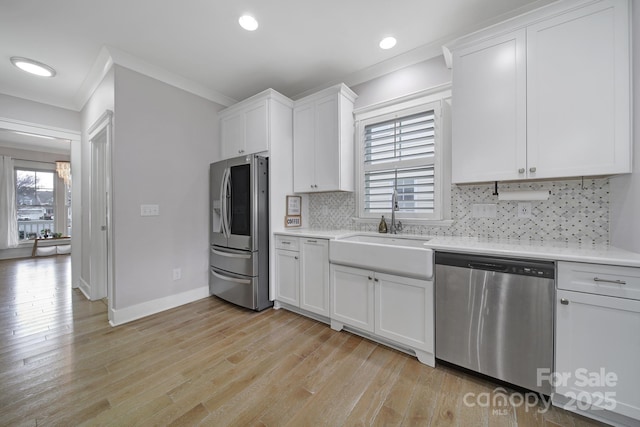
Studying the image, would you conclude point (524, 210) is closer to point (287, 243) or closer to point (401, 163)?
point (401, 163)

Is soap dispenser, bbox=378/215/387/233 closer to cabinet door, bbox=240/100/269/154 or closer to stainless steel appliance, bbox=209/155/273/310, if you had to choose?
stainless steel appliance, bbox=209/155/273/310

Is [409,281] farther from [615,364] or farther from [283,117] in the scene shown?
[283,117]

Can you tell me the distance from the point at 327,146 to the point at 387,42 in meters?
→ 1.16

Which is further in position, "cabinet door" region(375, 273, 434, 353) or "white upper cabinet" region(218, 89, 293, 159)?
"white upper cabinet" region(218, 89, 293, 159)

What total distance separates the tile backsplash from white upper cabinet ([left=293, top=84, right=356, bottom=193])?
99 centimetres

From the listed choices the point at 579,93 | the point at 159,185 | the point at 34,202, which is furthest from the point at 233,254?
the point at 34,202

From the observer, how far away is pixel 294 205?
10.4 feet

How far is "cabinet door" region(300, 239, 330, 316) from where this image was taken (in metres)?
2.43

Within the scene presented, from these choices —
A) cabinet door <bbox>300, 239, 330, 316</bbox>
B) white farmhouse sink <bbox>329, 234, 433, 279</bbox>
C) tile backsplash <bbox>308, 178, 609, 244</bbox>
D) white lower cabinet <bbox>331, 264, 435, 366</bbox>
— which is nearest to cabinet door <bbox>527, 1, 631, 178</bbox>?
tile backsplash <bbox>308, 178, 609, 244</bbox>

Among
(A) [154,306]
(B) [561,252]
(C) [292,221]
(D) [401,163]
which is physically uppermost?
(D) [401,163]

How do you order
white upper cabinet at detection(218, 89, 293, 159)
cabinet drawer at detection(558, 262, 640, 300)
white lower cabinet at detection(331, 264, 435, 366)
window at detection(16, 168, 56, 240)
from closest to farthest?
cabinet drawer at detection(558, 262, 640, 300) → white lower cabinet at detection(331, 264, 435, 366) → white upper cabinet at detection(218, 89, 293, 159) → window at detection(16, 168, 56, 240)

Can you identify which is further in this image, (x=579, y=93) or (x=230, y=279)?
(x=230, y=279)

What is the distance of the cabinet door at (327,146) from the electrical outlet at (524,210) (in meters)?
1.65

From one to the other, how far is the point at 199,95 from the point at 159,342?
2.91 m
